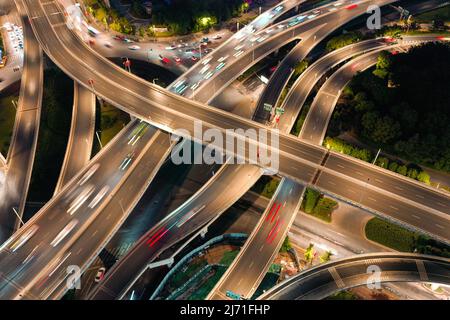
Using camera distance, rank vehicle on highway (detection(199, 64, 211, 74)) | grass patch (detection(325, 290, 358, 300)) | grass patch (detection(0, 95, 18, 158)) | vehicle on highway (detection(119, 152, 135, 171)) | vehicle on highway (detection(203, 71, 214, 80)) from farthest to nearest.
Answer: vehicle on highway (detection(199, 64, 211, 74))
vehicle on highway (detection(203, 71, 214, 80))
grass patch (detection(0, 95, 18, 158))
vehicle on highway (detection(119, 152, 135, 171))
grass patch (detection(325, 290, 358, 300))

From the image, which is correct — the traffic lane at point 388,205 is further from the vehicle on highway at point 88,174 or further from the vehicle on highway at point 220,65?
the vehicle on highway at point 88,174

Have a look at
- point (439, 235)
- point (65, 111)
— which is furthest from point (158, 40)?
point (439, 235)

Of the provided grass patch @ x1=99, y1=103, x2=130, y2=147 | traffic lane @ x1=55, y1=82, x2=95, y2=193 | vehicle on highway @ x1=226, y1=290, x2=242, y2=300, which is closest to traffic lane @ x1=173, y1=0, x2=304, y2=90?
grass patch @ x1=99, y1=103, x2=130, y2=147

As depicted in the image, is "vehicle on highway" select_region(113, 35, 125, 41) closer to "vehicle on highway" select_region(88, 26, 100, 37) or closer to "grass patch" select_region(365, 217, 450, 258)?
"vehicle on highway" select_region(88, 26, 100, 37)

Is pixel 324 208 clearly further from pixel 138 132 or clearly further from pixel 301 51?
pixel 301 51

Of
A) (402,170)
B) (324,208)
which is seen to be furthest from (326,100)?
(324,208)

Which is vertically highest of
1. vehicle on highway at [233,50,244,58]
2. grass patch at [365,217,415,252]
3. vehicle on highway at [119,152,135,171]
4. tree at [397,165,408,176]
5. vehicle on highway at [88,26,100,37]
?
vehicle on highway at [233,50,244,58]

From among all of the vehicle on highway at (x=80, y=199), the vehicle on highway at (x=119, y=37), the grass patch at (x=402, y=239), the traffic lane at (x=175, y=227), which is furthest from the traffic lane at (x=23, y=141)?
the grass patch at (x=402, y=239)

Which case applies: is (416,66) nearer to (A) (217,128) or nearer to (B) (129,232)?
(A) (217,128)
